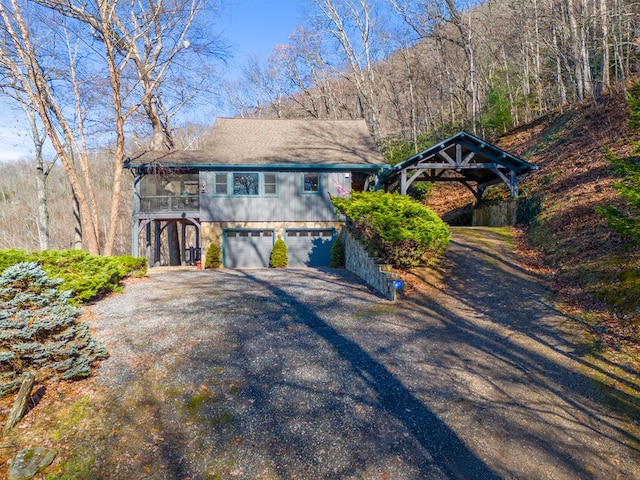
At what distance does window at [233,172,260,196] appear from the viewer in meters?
16.2

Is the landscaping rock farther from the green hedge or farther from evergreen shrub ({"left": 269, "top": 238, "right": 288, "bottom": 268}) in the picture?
evergreen shrub ({"left": 269, "top": 238, "right": 288, "bottom": 268})

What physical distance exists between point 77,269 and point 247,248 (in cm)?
771

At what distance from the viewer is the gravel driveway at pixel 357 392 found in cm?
377

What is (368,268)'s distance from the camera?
1033 cm

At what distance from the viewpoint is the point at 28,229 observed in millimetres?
39938

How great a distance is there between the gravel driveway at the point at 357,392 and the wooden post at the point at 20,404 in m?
0.88

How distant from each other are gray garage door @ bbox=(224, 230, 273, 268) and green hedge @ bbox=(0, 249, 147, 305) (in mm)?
6129

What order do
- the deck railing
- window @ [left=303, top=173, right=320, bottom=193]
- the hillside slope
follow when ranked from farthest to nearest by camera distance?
window @ [left=303, top=173, right=320, bottom=193], the deck railing, the hillside slope

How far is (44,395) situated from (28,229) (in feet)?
150

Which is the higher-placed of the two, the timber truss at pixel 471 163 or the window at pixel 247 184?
the timber truss at pixel 471 163

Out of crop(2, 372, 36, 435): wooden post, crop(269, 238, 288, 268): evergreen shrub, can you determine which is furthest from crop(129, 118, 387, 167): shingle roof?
crop(2, 372, 36, 435): wooden post

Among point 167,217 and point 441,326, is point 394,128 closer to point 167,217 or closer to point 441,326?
point 167,217

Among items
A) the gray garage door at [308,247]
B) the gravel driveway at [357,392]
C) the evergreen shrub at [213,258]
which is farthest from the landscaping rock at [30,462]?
the gray garage door at [308,247]

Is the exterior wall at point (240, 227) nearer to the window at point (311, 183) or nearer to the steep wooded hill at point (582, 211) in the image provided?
the window at point (311, 183)
